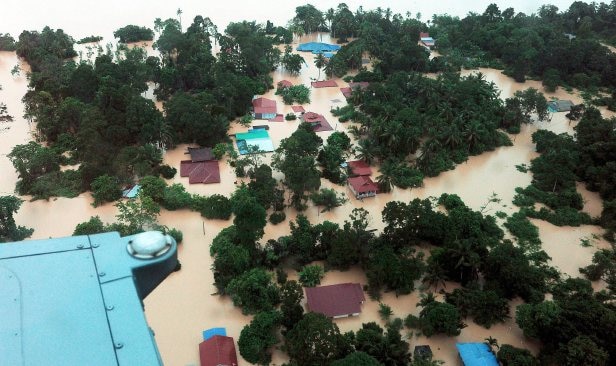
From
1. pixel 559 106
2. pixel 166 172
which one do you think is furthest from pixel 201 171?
pixel 559 106

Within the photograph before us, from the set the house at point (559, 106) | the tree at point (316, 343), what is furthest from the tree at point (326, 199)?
the house at point (559, 106)

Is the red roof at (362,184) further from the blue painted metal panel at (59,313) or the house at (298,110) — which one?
the blue painted metal panel at (59,313)

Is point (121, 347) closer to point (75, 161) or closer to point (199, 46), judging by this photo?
point (75, 161)

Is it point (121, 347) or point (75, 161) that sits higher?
point (121, 347)

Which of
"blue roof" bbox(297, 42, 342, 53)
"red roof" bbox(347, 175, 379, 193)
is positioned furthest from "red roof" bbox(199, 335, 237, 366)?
"blue roof" bbox(297, 42, 342, 53)

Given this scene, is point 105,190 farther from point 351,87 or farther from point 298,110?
point 351,87

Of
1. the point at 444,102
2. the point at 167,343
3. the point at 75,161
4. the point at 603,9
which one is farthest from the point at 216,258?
the point at 603,9
